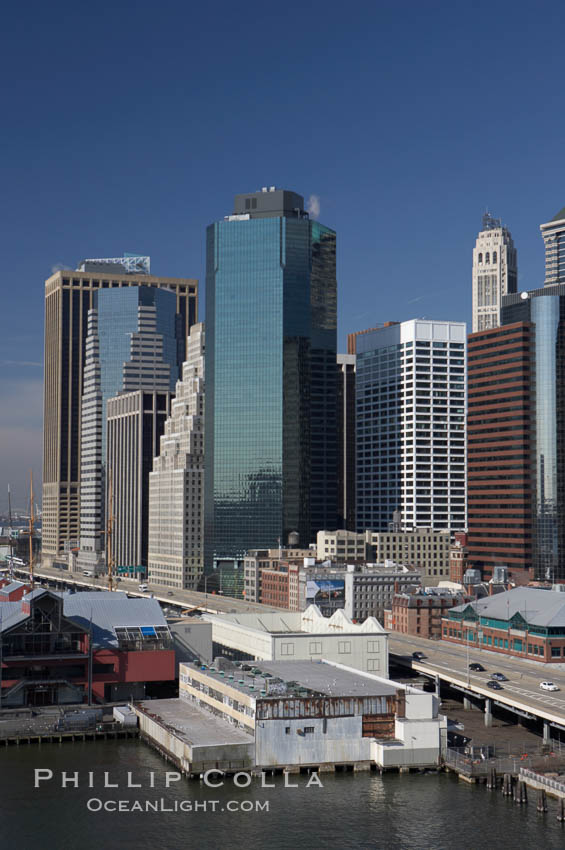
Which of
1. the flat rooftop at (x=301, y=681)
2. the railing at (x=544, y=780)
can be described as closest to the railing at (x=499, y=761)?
the railing at (x=544, y=780)

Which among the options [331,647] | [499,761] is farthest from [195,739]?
[331,647]

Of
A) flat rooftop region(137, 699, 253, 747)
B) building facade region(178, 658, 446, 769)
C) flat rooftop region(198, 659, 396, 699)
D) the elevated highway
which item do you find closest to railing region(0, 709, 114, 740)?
flat rooftop region(137, 699, 253, 747)

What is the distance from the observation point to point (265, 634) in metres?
165

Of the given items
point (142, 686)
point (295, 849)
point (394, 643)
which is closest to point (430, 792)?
point (295, 849)

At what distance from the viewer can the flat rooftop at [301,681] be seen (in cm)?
12288

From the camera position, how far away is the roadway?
134000 millimetres

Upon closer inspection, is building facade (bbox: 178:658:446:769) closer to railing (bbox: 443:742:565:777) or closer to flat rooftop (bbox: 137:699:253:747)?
flat rooftop (bbox: 137:699:253:747)

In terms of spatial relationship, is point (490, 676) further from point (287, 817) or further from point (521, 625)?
point (287, 817)

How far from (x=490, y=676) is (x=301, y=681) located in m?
35.5

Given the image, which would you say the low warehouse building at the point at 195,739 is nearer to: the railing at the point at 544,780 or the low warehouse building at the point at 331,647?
the low warehouse building at the point at 331,647

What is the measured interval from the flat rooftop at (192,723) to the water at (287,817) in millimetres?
5227

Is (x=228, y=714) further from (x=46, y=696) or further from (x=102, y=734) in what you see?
(x=46, y=696)

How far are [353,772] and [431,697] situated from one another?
1133 centimetres

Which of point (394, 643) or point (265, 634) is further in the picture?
point (394, 643)
